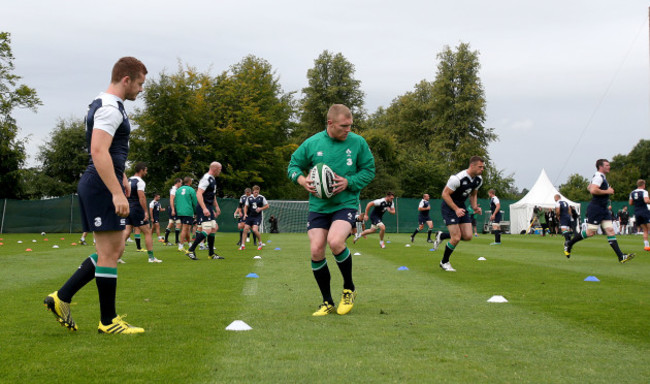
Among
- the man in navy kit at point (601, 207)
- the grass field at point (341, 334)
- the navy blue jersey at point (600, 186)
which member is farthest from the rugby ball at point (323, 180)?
the navy blue jersey at point (600, 186)

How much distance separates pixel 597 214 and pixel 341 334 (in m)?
10.4

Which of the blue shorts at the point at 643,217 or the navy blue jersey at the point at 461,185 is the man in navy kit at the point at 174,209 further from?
the blue shorts at the point at 643,217

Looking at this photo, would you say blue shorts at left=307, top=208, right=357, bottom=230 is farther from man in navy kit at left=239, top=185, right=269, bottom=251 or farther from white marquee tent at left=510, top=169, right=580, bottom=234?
white marquee tent at left=510, top=169, right=580, bottom=234

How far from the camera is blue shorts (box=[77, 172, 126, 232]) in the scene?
4465 millimetres

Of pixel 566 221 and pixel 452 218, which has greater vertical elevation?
pixel 452 218

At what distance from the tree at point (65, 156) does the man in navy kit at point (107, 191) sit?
56.5m

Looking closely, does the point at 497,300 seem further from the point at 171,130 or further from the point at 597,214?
the point at 171,130

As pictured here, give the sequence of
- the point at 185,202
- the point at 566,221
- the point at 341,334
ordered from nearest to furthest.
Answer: the point at 341,334
the point at 185,202
the point at 566,221

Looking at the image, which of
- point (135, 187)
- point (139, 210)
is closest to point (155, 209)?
A: point (139, 210)

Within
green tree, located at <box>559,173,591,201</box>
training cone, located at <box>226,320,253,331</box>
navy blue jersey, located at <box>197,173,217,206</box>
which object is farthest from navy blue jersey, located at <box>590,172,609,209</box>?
green tree, located at <box>559,173,591,201</box>

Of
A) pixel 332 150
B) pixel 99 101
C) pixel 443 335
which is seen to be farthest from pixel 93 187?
pixel 443 335

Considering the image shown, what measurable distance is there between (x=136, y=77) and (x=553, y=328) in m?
4.03

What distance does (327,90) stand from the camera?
61250 millimetres

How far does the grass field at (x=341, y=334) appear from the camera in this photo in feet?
11.4
